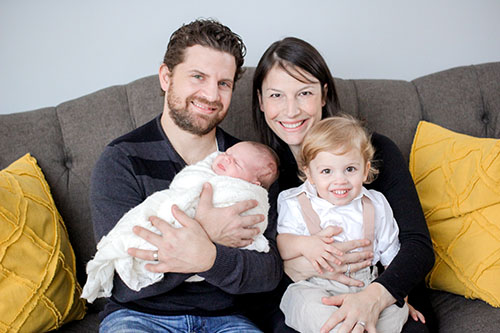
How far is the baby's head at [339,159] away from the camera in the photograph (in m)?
1.69

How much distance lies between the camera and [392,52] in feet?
9.17

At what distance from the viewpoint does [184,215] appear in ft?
4.93

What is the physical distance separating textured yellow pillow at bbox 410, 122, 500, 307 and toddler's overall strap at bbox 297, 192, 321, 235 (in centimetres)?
55

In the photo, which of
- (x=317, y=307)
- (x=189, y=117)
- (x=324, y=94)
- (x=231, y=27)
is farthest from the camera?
(x=231, y=27)

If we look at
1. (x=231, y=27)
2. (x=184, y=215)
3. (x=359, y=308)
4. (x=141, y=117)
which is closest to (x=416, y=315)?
(x=359, y=308)

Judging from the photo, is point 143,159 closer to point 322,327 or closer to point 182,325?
A: point 182,325

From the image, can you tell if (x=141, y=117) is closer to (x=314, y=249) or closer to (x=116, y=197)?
(x=116, y=197)

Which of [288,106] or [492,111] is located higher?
[288,106]

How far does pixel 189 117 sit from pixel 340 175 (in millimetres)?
585

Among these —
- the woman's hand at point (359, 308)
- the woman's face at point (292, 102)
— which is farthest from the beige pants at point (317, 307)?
→ the woman's face at point (292, 102)

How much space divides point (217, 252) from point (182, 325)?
0.99 ft

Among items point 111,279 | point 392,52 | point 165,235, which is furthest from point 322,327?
point 392,52

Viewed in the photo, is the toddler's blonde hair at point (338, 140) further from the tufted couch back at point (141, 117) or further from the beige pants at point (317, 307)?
the tufted couch back at point (141, 117)

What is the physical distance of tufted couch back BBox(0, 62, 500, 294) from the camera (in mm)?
2041
